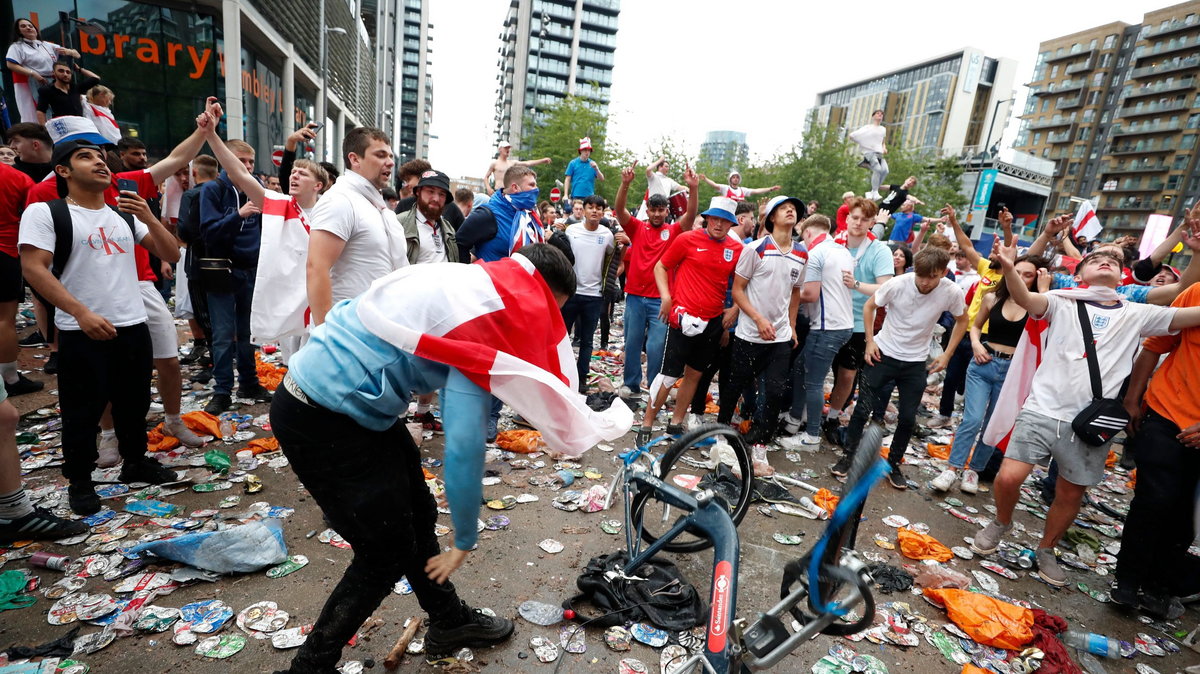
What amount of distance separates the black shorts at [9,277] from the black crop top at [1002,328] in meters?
8.01

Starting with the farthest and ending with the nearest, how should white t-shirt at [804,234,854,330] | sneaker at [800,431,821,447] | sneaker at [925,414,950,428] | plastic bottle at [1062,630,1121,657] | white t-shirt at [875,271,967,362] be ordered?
sneaker at [925,414,950,428], sneaker at [800,431,821,447], white t-shirt at [804,234,854,330], white t-shirt at [875,271,967,362], plastic bottle at [1062,630,1121,657]

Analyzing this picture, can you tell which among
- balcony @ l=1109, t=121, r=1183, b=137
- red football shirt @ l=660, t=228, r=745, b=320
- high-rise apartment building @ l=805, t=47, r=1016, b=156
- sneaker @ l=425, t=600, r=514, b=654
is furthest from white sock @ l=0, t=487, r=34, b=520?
balcony @ l=1109, t=121, r=1183, b=137

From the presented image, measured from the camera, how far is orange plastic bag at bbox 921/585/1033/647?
269cm

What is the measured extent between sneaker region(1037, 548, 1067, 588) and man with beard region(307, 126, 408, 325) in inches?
184

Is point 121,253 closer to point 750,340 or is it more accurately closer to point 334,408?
point 334,408

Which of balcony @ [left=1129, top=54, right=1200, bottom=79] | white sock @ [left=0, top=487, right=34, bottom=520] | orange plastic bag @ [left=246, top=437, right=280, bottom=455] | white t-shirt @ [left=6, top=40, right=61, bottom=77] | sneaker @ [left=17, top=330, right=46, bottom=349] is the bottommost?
orange plastic bag @ [left=246, top=437, right=280, bottom=455]

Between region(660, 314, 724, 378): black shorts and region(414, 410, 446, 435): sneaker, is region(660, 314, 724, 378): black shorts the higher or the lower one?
the higher one

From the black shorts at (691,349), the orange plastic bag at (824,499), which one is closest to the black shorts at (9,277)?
the black shorts at (691,349)

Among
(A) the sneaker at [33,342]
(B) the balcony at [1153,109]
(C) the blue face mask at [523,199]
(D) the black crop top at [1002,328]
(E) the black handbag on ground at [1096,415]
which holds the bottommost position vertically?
(A) the sneaker at [33,342]

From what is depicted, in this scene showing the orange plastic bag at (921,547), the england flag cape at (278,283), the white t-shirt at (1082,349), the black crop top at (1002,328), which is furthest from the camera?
the black crop top at (1002,328)

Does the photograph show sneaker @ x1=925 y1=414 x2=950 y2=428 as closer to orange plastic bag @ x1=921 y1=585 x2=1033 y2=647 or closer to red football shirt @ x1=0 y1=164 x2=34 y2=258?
orange plastic bag @ x1=921 y1=585 x2=1033 y2=647

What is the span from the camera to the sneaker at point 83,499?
296cm

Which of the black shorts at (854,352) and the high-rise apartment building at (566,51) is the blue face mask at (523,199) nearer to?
the black shorts at (854,352)

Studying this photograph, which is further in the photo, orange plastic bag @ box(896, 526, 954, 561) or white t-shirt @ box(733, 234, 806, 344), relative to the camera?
white t-shirt @ box(733, 234, 806, 344)
